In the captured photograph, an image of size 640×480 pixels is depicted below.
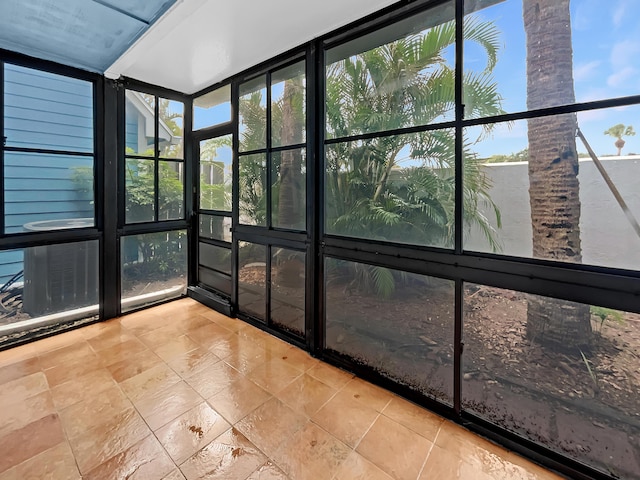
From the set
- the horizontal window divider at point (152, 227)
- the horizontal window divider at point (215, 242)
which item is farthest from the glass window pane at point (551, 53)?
the horizontal window divider at point (152, 227)

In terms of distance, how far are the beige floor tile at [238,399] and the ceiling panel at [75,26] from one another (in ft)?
8.52

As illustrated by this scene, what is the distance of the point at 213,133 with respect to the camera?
11.7 ft

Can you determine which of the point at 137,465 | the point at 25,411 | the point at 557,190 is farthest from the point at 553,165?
the point at 25,411

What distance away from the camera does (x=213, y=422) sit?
1.80 m

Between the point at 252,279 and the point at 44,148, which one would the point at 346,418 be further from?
the point at 44,148

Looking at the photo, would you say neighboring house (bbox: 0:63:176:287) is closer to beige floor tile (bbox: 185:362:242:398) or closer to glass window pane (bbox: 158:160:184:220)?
glass window pane (bbox: 158:160:184:220)

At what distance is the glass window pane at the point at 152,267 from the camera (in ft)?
11.3

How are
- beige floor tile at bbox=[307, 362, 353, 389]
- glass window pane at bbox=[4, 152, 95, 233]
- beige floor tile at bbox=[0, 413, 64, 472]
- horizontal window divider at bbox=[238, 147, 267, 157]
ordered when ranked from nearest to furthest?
beige floor tile at bbox=[0, 413, 64, 472]
beige floor tile at bbox=[307, 362, 353, 389]
glass window pane at bbox=[4, 152, 95, 233]
horizontal window divider at bbox=[238, 147, 267, 157]

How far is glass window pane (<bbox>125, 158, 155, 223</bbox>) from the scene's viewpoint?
335cm

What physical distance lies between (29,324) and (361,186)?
3312 mm

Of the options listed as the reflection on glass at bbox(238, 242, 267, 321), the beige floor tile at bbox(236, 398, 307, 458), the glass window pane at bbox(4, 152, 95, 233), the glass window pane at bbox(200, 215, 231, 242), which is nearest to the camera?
the beige floor tile at bbox(236, 398, 307, 458)

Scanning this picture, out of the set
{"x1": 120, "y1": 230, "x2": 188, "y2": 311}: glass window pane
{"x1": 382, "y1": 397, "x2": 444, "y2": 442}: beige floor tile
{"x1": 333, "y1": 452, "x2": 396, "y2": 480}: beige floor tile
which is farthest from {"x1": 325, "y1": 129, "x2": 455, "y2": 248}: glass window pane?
{"x1": 120, "y1": 230, "x2": 188, "y2": 311}: glass window pane

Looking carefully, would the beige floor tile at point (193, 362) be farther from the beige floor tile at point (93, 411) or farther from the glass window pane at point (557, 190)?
the glass window pane at point (557, 190)

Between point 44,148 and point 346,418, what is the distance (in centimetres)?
349
